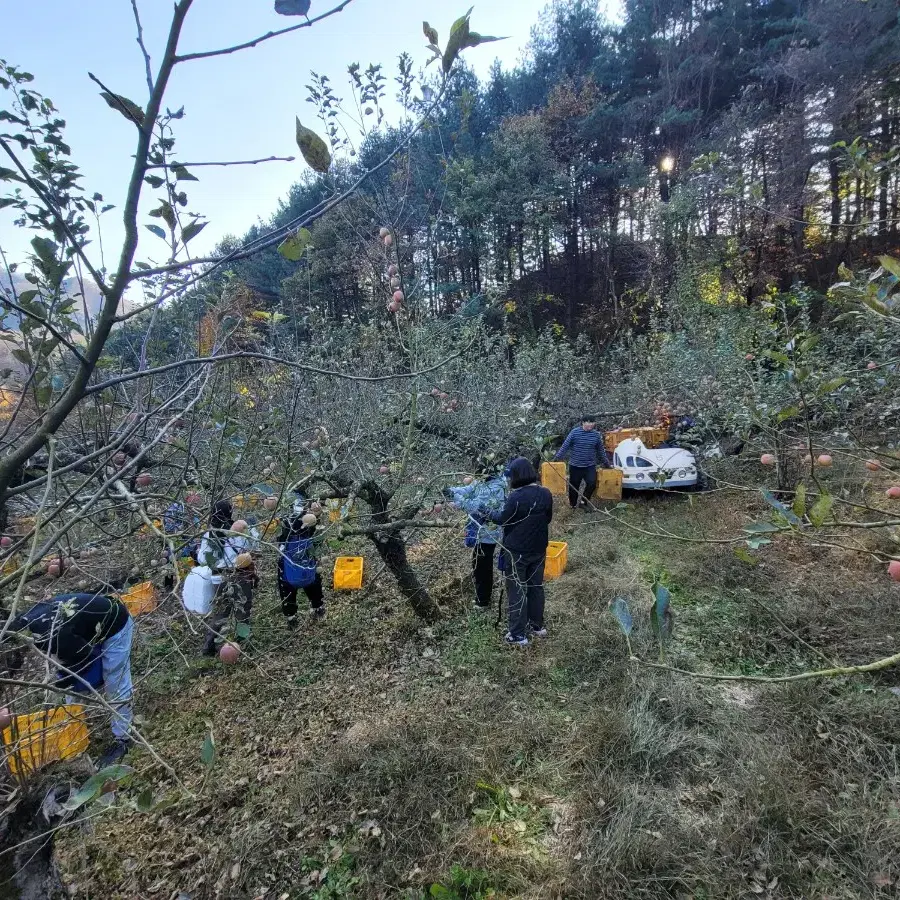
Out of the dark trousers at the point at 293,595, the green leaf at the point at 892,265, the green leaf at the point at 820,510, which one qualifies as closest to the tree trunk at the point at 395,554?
the dark trousers at the point at 293,595

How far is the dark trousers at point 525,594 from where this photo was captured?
3.71 m

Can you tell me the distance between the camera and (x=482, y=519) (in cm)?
418

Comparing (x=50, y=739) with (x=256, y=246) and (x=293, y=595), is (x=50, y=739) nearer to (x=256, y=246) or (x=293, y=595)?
(x=293, y=595)

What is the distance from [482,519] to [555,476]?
3303mm

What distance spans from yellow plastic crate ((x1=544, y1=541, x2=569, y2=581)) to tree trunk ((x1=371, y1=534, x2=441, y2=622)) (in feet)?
3.86

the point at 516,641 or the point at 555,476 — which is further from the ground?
the point at 555,476

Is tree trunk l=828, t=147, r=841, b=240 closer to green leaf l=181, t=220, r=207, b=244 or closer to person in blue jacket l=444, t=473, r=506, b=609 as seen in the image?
person in blue jacket l=444, t=473, r=506, b=609

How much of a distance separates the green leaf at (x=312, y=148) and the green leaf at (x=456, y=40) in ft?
0.91

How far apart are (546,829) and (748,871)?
0.86 m

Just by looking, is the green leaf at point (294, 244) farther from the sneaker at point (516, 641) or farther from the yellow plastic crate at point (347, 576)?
the yellow plastic crate at point (347, 576)

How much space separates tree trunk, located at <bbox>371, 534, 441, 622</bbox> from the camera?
4070 millimetres

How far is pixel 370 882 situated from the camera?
2.18 m

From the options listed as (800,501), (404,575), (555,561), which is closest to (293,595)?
(404,575)

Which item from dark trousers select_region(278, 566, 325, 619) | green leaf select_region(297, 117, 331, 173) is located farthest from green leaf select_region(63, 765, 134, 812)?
dark trousers select_region(278, 566, 325, 619)
